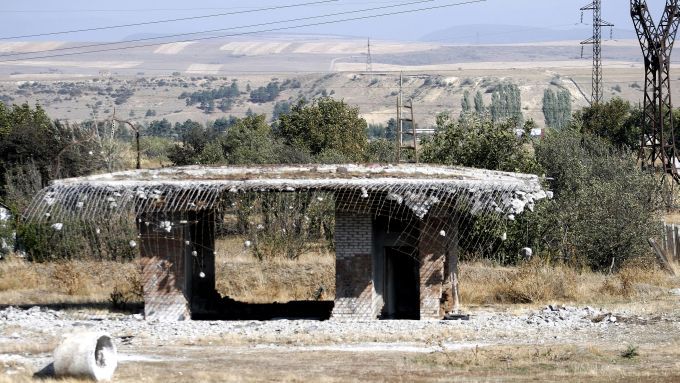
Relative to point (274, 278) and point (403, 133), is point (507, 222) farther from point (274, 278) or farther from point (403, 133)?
point (403, 133)

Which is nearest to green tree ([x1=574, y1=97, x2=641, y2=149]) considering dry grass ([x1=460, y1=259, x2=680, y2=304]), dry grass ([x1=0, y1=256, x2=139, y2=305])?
dry grass ([x1=460, y1=259, x2=680, y2=304])

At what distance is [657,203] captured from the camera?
40875mm

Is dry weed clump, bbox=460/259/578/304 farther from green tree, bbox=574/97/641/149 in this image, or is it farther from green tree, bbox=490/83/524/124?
green tree, bbox=490/83/524/124

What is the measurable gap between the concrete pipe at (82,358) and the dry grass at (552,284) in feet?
43.8

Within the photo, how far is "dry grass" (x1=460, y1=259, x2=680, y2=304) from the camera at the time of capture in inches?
1223

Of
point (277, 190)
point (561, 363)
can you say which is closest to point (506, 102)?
point (277, 190)

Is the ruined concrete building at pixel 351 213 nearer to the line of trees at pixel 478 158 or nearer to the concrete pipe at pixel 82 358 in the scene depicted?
the concrete pipe at pixel 82 358

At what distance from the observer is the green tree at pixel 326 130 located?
6163 centimetres

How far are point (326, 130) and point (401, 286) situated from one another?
34705 millimetres

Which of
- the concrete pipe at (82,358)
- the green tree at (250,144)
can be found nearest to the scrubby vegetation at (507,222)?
the green tree at (250,144)

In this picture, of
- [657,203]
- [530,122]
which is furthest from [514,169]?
[657,203]

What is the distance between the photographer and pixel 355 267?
27.4m

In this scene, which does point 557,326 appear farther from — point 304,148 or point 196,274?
point 304,148

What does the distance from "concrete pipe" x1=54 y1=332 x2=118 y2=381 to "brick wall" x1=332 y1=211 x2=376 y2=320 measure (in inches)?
325
